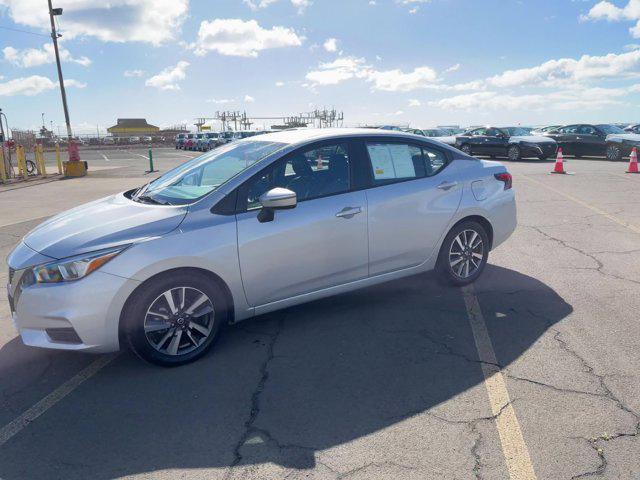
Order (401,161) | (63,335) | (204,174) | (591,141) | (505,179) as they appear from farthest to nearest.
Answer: (591,141), (505,179), (401,161), (204,174), (63,335)

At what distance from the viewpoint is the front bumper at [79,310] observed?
10.9ft

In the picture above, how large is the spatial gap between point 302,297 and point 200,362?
951 mm


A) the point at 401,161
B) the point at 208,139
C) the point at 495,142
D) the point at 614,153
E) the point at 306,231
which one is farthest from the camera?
the point at 208,139

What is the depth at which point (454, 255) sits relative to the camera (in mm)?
5098

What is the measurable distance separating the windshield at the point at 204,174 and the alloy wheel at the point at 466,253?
2.06 meters

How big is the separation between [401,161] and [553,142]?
1903 centimetres

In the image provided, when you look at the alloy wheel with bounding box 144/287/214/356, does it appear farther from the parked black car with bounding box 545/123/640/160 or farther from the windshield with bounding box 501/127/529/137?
the windshield with bounding box 501/127/529/137

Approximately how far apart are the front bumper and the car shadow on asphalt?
0.35 meters

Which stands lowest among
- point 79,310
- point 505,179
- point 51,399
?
point 51,399

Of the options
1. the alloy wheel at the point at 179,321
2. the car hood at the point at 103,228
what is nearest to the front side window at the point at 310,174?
the car hood at the point at 103,228

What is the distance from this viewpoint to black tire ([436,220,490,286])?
16.4ft

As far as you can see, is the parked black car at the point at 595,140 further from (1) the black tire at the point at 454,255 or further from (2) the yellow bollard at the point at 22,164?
(2) the yellow bollard at the point at 22,164

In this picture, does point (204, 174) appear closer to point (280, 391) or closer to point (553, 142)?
point (280, 391)

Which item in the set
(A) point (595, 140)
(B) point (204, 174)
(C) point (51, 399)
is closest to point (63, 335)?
(C) point (51, 399)
